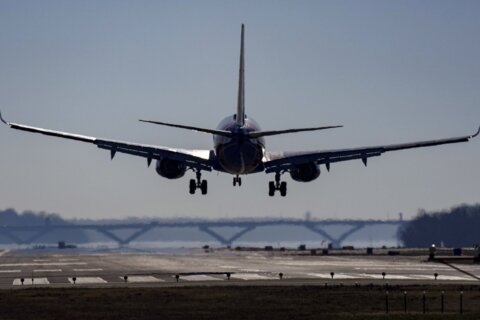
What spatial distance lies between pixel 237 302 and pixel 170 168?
32.0 m

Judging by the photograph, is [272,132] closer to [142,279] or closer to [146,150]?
[146,150]

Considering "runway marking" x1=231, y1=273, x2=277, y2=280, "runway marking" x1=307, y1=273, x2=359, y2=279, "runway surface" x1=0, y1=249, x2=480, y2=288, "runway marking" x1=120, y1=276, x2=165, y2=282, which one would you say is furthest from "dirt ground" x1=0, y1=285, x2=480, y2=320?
"runway marking" x1=307, y1=273, x2=359, y2=279

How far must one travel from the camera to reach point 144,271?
4958 inches

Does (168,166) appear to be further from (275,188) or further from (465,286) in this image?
(465,286)

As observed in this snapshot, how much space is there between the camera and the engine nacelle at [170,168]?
11050 cm

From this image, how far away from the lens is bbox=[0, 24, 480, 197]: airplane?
101 metres

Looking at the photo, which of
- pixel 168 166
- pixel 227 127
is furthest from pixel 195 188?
pixel 227 127

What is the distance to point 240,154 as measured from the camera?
332 feet

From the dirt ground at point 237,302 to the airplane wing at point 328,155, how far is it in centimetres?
1915

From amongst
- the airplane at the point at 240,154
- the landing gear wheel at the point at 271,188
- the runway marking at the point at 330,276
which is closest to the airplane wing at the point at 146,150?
the airplane at the point at 240,154

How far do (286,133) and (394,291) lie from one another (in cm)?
1632

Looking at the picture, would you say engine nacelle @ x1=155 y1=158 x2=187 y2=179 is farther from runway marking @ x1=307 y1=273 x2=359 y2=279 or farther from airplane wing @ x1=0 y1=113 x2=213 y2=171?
runway marking @ x1=307 y1=273 x2=359 y2=279

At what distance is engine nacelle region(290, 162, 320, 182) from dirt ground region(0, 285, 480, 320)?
20.4m

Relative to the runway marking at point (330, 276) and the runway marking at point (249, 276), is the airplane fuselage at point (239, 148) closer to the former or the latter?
the runway marking at point (249, 276)
